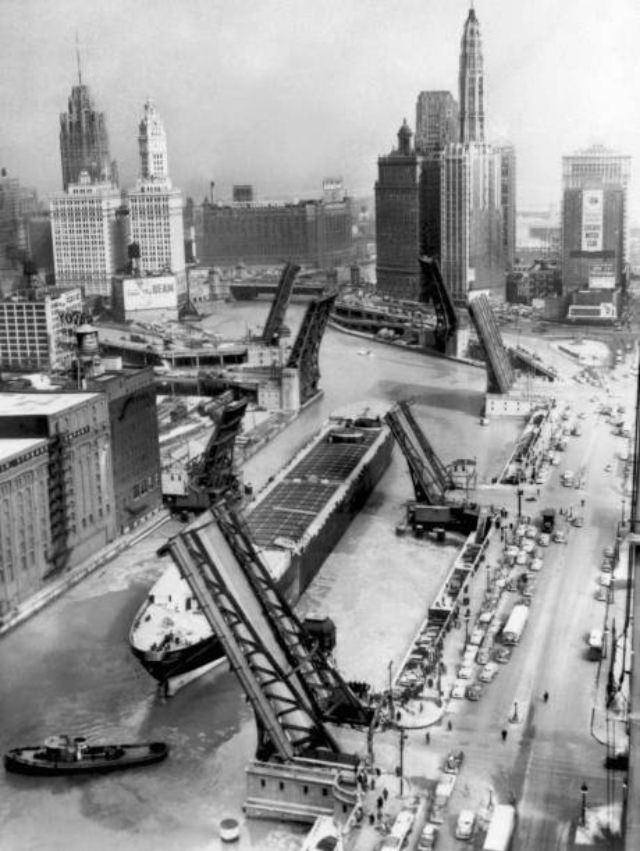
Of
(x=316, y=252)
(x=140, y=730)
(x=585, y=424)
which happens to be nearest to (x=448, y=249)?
(x=316, y=252)

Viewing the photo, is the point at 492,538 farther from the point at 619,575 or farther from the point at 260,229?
the point at 260,229

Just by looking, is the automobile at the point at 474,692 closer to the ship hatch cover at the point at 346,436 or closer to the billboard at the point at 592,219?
the ship hatch cover at the point at 346,436

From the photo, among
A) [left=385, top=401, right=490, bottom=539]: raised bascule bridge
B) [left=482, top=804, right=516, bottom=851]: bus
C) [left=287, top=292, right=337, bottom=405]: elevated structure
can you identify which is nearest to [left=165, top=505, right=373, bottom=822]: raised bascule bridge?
[left=482, top=804, right=516, bottom=851]: bus

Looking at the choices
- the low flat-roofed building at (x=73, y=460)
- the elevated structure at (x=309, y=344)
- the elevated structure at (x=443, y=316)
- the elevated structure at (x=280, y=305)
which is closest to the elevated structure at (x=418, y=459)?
the low flat-roofed building at (x=73, y=460)

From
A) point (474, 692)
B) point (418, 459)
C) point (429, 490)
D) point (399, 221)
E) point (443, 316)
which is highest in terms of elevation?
point (399, 221)

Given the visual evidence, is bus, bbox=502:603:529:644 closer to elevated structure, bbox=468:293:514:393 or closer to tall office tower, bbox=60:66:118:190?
elevated structure, bbox=468:293:514:393

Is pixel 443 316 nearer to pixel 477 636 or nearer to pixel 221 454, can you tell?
pixel 221 454

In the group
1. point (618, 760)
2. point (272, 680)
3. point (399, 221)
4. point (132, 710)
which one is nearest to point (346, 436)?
point (132, 710)
